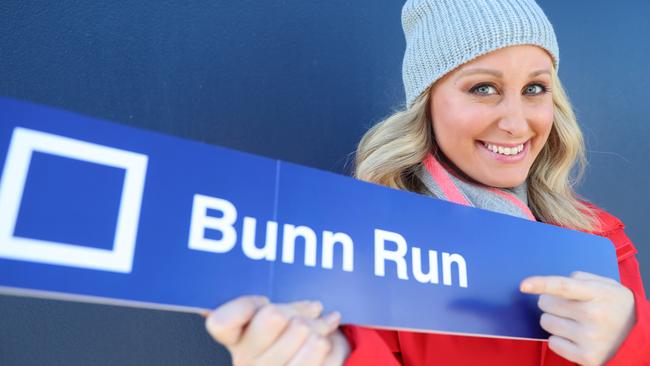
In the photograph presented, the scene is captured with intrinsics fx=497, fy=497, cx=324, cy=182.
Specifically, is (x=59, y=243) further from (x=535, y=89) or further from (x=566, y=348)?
(x=535, y=89)

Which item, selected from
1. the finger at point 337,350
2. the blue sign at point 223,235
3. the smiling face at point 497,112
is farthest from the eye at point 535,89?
the finger at point 337,350

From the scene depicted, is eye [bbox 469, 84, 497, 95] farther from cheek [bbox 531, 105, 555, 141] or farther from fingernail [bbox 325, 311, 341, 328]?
fingernail [bbox 325, 311, 341, 328]

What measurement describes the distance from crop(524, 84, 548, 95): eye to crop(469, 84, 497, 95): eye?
9cm

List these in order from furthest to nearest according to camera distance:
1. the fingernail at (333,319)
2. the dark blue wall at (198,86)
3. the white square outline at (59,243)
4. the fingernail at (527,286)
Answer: the dark blue wall at (198,86) < the fingernail at (527,286) < the fingernail at (333,319) < the white square outline at (59,243)

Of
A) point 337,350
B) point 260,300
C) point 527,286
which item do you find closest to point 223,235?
point 260,300

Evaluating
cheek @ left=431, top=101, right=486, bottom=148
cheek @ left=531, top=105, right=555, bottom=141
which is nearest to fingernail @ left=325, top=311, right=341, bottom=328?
cheek @ left=431, top=101, right=486, bottom=148

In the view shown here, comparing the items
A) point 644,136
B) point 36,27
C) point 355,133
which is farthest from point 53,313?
point 644,136

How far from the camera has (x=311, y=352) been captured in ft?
1.77

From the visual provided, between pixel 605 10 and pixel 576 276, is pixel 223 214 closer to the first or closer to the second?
pixel 576 276

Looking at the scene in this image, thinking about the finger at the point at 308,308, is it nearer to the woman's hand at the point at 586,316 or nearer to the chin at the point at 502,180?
the woman's hand at the point at 586,316

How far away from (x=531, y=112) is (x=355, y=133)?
0.57 metres

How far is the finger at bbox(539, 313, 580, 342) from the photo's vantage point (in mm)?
754

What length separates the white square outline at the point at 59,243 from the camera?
496mm

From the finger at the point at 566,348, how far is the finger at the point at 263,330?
0.47 m
